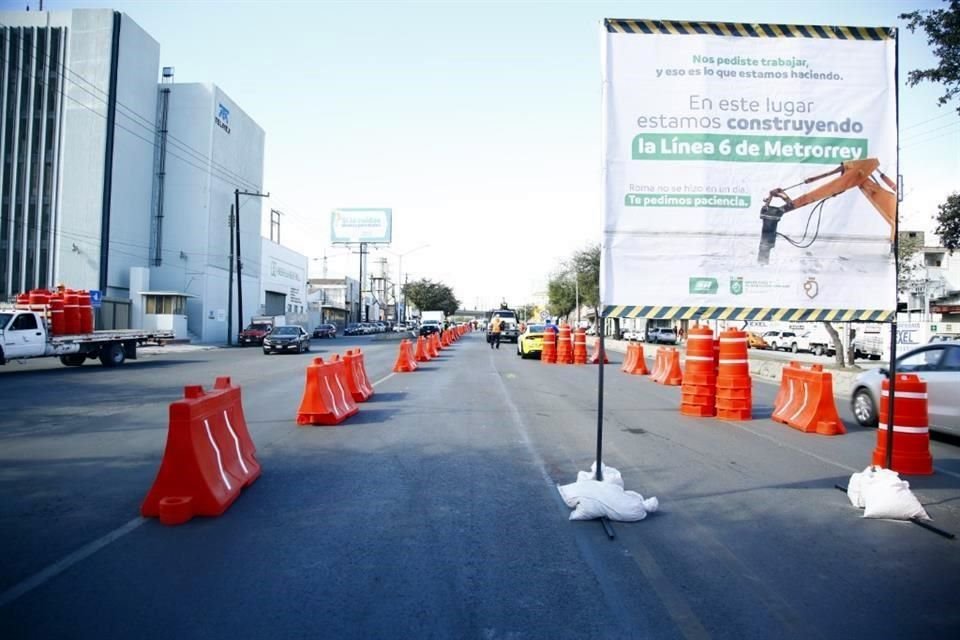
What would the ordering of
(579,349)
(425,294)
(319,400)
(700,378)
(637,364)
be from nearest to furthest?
1. (319,400)
2. (700,378)
3. (637,364)
4. (579,349)
5. (425,294)

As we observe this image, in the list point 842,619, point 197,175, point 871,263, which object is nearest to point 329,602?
point 842,619

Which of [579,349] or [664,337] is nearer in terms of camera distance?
[579,349]

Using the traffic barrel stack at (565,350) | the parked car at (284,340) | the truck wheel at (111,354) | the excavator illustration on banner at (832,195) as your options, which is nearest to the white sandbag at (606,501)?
the excavator illustration on banner at (832,195)

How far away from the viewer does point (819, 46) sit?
665 centimetres

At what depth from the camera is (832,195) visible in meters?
6.77

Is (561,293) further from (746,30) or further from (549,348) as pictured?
(746,30)

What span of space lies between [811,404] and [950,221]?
12.8m

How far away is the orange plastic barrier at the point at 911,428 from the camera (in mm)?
7371

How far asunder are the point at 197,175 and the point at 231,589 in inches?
1938

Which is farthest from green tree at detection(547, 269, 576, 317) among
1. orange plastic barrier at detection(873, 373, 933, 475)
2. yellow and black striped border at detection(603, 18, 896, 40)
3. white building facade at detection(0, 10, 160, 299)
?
yellow and black striped border at detection(603, 18, 896, 40)

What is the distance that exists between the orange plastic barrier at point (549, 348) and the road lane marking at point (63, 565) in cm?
2263

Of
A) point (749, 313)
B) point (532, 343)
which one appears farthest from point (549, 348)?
point (749, 313)

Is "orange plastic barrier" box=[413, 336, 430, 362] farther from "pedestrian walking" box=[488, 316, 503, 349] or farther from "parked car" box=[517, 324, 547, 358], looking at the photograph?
"pedestrian walking" box=[488, 316, 503, 349]

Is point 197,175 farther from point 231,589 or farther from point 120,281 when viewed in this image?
point 231,589
